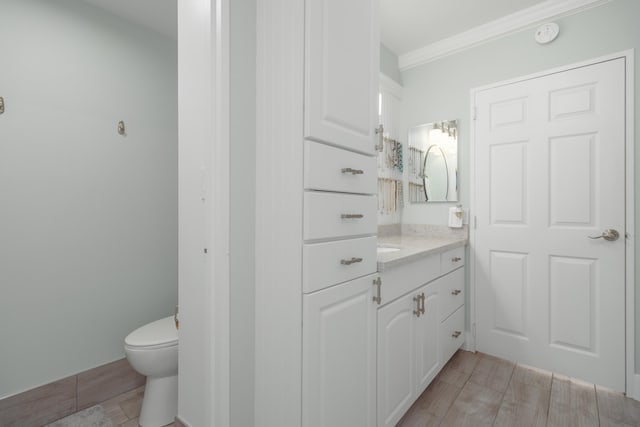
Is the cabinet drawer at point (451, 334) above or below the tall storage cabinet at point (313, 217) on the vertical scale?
below

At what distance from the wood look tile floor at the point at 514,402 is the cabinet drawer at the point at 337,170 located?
1292 mm

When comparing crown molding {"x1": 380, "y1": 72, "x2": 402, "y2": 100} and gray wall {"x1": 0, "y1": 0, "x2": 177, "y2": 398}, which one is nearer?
gray wall {"x1": 0, "y1": 0, "x2": 177, "y2": 398}

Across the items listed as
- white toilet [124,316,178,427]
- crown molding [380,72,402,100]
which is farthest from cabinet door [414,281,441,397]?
crown molding [380,72,402,100]

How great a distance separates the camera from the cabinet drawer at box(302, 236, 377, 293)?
0.99 meters

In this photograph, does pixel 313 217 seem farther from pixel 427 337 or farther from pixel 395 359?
pixel 427 337

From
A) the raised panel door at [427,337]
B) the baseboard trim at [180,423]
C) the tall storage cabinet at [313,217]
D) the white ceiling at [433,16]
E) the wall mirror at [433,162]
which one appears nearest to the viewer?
the tall storage cabinet at [313,217]

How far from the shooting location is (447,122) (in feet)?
7.98

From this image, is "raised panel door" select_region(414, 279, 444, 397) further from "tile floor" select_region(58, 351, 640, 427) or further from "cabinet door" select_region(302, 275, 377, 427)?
"cabinet door" select_region(302, 275, 377, 427)

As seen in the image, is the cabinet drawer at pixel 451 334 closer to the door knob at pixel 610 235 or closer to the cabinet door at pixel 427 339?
the cabinet door at pixel 427 339

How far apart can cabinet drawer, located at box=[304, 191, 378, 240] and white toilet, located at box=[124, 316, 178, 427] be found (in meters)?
1.07

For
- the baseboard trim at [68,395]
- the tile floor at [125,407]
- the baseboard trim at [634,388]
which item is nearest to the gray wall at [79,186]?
the baseboard trim at [68,395]

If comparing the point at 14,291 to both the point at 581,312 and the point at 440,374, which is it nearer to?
the point at 440,374

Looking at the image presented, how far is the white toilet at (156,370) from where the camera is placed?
1.47 metres

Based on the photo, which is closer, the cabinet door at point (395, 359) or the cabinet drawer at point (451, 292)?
the cabinet door at point (395, 359)
